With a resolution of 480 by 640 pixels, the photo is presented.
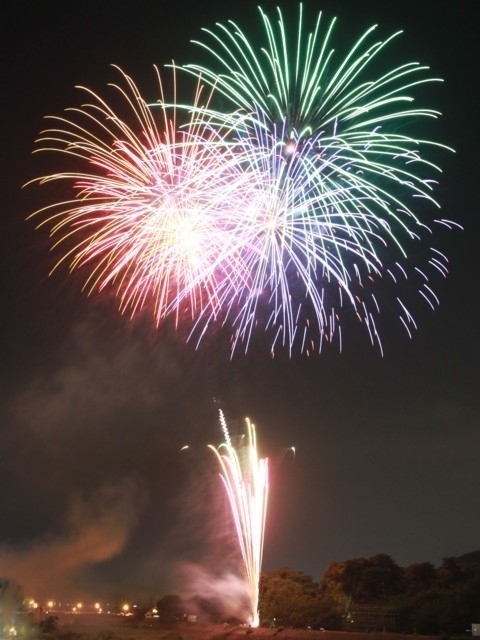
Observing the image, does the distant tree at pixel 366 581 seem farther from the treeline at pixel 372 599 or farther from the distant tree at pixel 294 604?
the distant tree at pixel 294 604

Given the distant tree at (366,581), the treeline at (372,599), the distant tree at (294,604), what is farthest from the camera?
the distant tree at (366,581)

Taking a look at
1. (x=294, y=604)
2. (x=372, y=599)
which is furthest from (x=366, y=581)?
(x=294, y=604)

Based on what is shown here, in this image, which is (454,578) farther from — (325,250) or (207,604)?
(325,250)

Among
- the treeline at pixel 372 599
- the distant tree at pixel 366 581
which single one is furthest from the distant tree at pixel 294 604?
the distant tree at pixel 366 581

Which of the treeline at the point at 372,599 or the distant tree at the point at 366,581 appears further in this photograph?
the distant tree at the point at 366,581

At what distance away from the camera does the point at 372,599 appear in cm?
4512

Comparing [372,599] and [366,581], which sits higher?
[366,581]

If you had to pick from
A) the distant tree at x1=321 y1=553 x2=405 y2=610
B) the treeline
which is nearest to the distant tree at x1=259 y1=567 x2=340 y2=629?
the treeline

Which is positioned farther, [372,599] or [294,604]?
[372,599]

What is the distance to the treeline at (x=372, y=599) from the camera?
3422 centimetres

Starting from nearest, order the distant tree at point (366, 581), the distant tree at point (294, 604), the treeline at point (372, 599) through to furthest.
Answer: the treeline at point (372, 599) → the distant tree at point (294, 604) → the distant tree at point (366, 581)

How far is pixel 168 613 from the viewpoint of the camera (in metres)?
51.6

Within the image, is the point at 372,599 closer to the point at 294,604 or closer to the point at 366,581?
the point at 366,581

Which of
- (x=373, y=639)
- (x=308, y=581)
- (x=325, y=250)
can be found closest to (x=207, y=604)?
(x=308, y=581)
